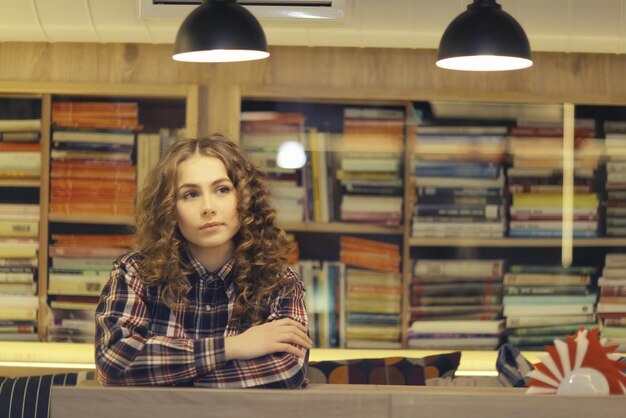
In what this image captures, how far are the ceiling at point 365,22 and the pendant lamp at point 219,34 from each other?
813 mm

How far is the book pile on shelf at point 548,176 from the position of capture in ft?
12.6

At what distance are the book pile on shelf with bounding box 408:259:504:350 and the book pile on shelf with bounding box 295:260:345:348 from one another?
0.86 feet

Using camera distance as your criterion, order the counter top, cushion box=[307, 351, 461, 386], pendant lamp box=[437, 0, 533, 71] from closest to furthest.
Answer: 1. pendant lamp box=[437, 0, 533, 71]
2. cushion box=[307, 351, 461, 386]
3. the counter top

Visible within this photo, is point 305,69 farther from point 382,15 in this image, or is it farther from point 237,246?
point 237,246

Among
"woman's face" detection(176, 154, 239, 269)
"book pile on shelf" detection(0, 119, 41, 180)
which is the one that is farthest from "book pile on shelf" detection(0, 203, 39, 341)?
"woman's face" detection(176, 154, 239, 269)

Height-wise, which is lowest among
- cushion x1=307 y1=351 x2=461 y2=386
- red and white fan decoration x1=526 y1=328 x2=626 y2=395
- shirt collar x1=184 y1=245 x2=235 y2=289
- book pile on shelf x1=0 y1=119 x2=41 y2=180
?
cushion x1=307 y1=351 x2=461 y2=386

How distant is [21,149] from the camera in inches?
152

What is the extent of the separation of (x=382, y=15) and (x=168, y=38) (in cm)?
75

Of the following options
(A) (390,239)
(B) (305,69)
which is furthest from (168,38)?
(A) (390,239)

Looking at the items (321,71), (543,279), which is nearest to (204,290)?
(321,71)

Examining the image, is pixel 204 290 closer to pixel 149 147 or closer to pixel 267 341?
pixel 267 341

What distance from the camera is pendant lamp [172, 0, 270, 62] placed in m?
2.73

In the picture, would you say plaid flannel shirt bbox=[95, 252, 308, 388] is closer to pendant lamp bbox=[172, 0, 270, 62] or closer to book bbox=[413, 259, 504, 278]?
pendant lamp bbox=[172, 0, 270, 62]

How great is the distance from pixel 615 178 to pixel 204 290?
2064 mm
